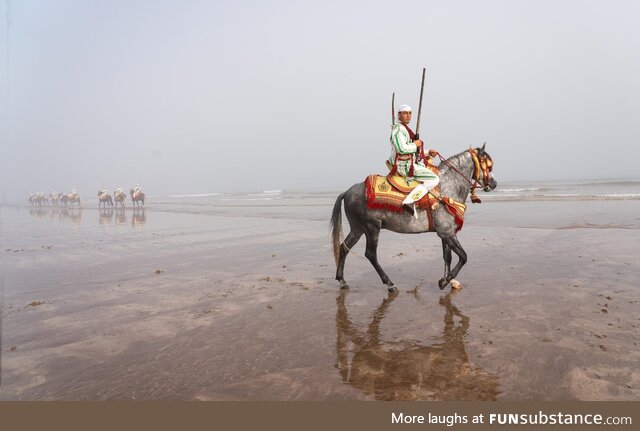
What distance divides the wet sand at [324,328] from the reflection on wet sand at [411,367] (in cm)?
2

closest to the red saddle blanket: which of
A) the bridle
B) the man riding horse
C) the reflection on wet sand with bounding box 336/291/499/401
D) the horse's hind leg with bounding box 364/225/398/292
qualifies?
the man riding horse

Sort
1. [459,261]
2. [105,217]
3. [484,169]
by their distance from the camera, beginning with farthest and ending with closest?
[105,217]
[484,169]
[459,261]

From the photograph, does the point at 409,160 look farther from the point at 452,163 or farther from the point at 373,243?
the point at 373,243

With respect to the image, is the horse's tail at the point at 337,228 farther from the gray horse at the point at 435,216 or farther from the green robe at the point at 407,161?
the green robe at the point at 407,161

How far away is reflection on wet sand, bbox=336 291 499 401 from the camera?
3.41 metres

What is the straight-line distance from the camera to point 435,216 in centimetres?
703

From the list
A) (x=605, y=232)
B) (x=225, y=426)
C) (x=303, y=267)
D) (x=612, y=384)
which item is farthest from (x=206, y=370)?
(x=605, y=232)

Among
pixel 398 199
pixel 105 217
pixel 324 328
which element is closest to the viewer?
pixel 324 328

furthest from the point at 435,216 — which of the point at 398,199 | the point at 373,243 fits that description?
the point at 373,243

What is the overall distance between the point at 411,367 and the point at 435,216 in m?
3.77

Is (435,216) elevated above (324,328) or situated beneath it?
elevated above

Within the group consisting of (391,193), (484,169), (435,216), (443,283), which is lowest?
(443,283)

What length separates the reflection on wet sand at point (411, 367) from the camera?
3.41 metres

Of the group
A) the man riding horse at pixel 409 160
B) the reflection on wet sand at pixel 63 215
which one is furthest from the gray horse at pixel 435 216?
the reflection on wet sand at pixel 63 215
